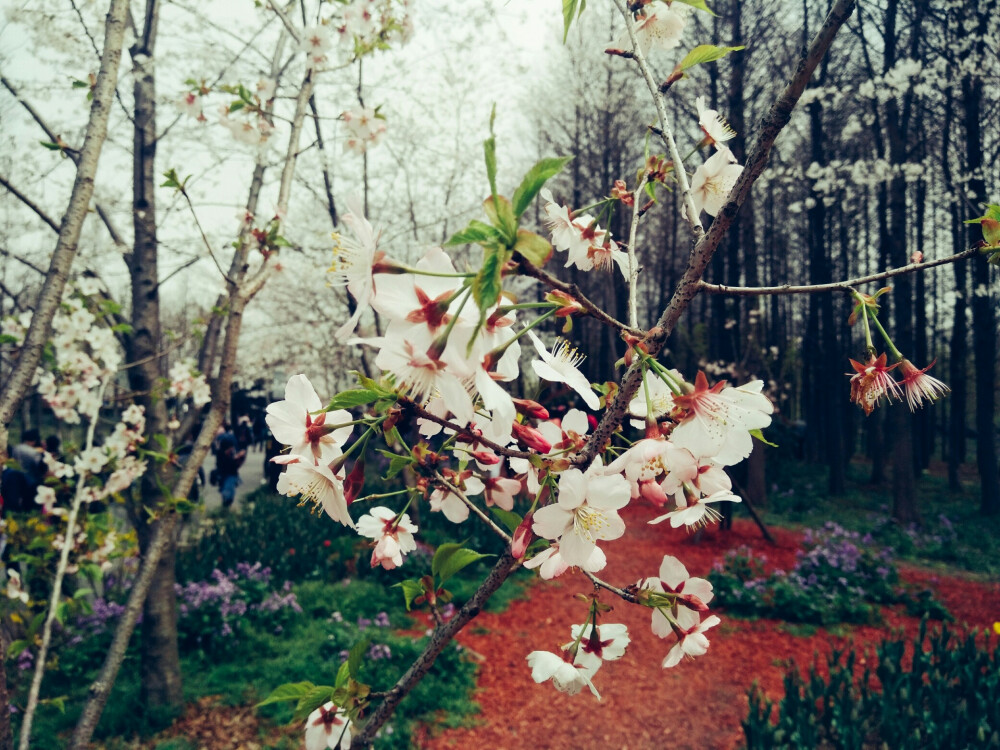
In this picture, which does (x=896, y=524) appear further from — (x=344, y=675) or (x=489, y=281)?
(x=489, y=281)

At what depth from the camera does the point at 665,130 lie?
41.1 inches

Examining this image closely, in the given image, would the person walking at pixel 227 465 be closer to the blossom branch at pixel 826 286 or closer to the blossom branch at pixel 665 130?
the blossom branch at pixel 665 130

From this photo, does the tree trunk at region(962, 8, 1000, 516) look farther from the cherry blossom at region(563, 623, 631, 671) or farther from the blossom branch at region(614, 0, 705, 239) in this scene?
the cherry blossom at region(563, 623, 631, 671)

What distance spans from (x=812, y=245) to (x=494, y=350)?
12.1 meters

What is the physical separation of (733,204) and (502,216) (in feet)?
1.15

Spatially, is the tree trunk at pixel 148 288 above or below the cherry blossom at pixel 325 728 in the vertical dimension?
above

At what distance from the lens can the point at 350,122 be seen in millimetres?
3736

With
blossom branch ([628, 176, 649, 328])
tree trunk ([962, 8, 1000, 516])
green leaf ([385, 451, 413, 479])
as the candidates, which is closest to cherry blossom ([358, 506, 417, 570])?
green leaf ([385, 451, 413, 479])

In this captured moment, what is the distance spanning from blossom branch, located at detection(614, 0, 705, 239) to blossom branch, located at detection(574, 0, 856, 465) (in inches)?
3.7

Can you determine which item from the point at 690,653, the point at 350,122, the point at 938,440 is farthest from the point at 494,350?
the point at 938,440

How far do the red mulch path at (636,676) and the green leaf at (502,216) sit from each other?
3.84 metres

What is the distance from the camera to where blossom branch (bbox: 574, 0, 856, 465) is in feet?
2.52

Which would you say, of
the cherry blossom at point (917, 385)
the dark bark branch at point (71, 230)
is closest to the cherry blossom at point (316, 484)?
the cherry blossom at point (917, 385)

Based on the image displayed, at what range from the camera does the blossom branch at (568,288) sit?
63cm
